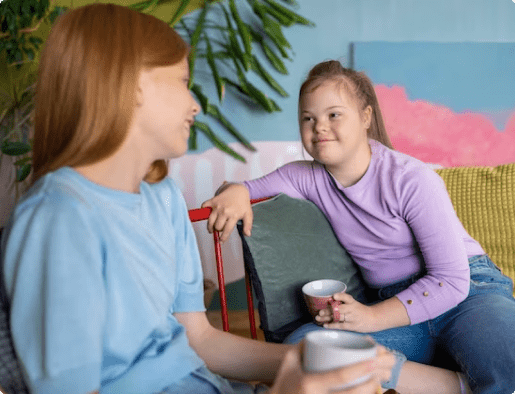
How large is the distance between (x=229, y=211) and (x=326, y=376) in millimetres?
656

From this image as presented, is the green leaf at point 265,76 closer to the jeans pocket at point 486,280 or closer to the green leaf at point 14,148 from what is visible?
the green leaf at point 14,148

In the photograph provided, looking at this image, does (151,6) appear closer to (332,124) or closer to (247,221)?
(332,124)

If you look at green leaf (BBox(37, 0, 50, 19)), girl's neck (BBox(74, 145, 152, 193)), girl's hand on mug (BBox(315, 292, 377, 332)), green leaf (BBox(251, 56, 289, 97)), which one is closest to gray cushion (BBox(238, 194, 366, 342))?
girl's hand on mug (BBox(315, 292, 377, 332))

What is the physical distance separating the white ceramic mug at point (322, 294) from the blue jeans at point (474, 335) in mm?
76

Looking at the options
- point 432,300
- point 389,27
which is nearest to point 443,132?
point 389,27

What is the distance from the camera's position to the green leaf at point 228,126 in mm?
2426

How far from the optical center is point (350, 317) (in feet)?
3.50

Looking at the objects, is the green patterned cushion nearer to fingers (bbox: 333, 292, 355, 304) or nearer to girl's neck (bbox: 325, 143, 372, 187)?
girl's neck (bbox: 325, 143, 372, 187)

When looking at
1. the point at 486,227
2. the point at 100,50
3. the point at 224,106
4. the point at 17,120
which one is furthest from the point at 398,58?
the point at 100,50

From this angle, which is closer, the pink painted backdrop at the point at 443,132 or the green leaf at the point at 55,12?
the green leaf at the point at 55,12

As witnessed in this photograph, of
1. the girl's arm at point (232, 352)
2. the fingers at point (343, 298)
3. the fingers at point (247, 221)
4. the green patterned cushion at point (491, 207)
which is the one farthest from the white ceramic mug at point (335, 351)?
the green patterned cushion at point (491, 207)

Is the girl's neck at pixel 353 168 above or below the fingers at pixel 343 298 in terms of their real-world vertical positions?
above

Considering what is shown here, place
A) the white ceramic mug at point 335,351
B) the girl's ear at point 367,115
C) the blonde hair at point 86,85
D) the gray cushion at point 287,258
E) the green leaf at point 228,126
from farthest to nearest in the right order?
1. the green leaf at point 228,126
2. the girl's ear at point 367,115
3. the gray cushion at point 287,258
4. the blonde hair at point 86,85
5. the white ceramic mug at point 335,351

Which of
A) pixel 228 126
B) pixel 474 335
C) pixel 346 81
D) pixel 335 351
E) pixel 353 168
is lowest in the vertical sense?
pixel 474 335
